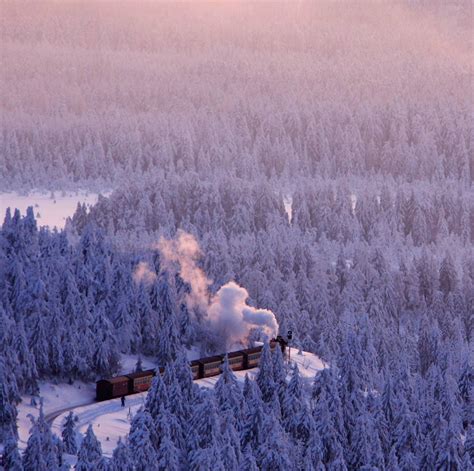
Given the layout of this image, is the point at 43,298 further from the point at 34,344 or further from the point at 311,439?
the point at 311,439

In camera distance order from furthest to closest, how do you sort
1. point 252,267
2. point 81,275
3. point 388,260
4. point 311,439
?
1. point 388,260
2. point 252,267
3. point 81,275
4. point 311,439

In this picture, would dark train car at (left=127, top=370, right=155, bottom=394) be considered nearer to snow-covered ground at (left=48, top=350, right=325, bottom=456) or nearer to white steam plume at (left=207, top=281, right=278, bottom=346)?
snow-covered ground at (left=48, top=350, right=325, bottom=456)

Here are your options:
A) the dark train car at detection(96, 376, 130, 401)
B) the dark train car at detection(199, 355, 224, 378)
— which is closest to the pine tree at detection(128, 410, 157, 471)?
the dark train car at detection(96, 376, 130, 401)

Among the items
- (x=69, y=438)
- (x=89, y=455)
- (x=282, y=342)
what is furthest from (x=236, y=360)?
(x=89, y=455)

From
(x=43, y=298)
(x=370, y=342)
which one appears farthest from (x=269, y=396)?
(x=370, y=342)

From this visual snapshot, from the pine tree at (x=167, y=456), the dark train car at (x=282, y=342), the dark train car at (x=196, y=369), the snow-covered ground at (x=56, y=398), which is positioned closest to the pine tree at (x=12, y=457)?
the pine tree at (x=167, y=456)

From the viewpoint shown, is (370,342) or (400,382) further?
(370,342)
